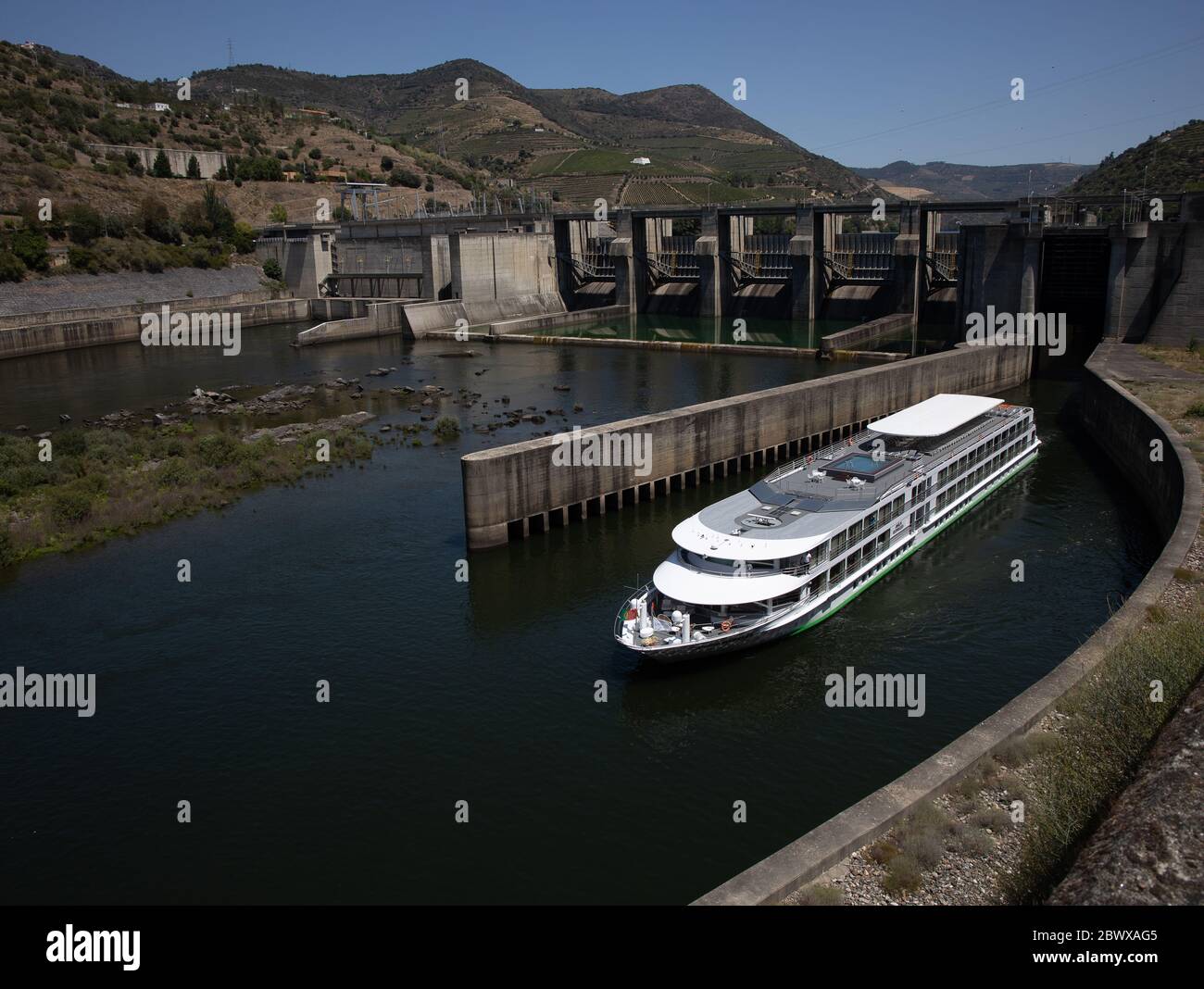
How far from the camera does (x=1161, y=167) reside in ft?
415

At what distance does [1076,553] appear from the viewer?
106 feet

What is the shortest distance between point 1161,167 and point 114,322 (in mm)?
128166

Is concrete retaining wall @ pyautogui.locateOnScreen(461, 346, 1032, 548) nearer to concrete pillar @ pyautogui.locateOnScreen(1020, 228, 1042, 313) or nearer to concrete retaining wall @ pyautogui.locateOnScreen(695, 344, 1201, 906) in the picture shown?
concrete pillar @ pyautogui.locateOnScreen(1020, 228, 1042, 313)

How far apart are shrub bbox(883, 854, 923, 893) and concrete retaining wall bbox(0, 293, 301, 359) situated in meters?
80.2

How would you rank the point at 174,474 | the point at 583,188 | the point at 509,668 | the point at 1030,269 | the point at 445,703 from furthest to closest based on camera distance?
1. the point at 583,188
2. the point at 1030,269
3. the point at 174,474
4. the point at 509,668
5. the point at 445,703

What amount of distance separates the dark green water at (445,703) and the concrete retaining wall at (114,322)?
4996 centimetres

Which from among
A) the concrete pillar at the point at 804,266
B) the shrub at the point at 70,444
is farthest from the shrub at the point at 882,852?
the concrete pillar at the point at 804,266

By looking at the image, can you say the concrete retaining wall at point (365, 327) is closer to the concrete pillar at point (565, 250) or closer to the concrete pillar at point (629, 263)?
the concrete pillar at point (565, 250)

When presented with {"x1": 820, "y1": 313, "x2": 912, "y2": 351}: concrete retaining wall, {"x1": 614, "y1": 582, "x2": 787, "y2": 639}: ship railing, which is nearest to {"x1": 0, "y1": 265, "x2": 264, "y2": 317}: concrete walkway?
{"x1": 820, "y1": 313, "x2": 912, "y2": 351}: concrete retaining wall

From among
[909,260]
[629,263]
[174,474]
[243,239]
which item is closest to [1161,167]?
[909,260]

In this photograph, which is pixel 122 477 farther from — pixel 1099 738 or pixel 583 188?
pixel 583 188
